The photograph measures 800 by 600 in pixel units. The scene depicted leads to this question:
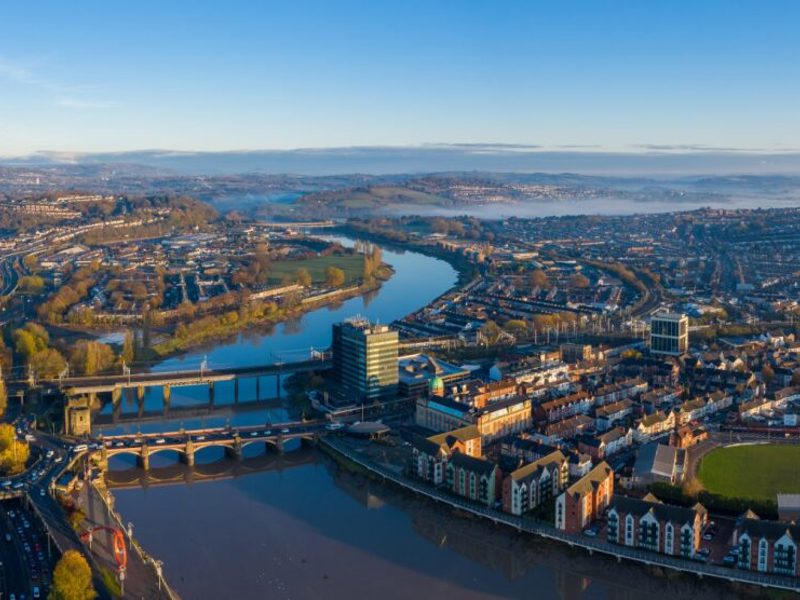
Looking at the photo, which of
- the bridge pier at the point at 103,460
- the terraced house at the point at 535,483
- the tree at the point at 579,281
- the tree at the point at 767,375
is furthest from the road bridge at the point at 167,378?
the tree at the point at 579,281

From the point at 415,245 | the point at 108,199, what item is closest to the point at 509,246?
the point at 415,245

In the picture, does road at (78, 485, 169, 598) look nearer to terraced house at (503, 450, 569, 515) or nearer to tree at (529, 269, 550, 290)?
terraced house at (503, 450, 569, 515)

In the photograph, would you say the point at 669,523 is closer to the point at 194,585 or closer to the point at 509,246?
the point at 194,585

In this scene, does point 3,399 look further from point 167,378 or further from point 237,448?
point 237,448

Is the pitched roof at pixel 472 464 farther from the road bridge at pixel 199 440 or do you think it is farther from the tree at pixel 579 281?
the tree at pixel 579 281

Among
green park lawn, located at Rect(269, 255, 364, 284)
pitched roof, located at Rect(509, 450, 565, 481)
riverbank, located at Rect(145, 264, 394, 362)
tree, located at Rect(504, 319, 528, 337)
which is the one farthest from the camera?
green park lawn, located at Rect(269, 255, 364, 284)

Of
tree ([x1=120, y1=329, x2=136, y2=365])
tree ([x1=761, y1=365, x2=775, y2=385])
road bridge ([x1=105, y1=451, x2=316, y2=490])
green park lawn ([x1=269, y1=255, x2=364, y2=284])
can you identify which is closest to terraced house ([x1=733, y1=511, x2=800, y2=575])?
road bridge ([x1=105, y1=451, x2=316, y2=490])
